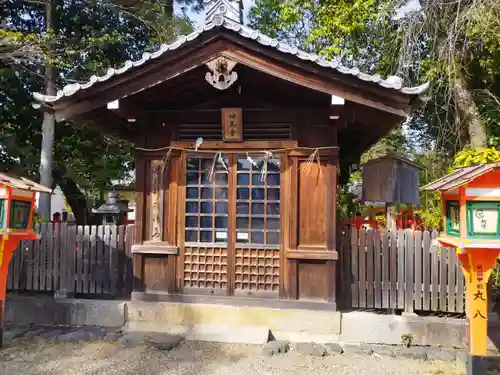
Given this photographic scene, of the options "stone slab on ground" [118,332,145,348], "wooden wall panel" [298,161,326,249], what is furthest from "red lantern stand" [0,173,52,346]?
"wooden wall panel" [298,161,326,249]

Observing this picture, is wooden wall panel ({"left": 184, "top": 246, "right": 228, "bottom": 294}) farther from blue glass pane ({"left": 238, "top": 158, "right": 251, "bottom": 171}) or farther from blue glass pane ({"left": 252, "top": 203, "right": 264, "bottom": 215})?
blue glass pane ({"left": 238, "top": 158, "right": 251, "bottom": 171})

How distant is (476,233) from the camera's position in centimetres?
459

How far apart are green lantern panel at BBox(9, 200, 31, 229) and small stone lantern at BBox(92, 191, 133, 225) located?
3411 millimetres

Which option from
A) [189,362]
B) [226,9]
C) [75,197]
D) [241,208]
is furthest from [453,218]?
[75,197]

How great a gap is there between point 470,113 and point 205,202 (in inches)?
384

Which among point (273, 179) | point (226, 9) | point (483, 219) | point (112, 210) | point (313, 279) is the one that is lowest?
point (313, 279)

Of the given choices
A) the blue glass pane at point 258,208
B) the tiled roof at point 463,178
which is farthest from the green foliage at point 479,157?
the blue glass pane at point 258,208

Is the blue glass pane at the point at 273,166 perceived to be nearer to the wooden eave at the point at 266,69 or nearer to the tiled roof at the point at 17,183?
the wooden eave at the point at 266,69

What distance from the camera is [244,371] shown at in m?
5.46

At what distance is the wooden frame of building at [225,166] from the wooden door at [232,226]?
18mm

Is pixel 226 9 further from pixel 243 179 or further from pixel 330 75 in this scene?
pixel 243 179

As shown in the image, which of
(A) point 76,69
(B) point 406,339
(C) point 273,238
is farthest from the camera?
(A) point 76,69

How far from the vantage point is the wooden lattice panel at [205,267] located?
7.08 metres

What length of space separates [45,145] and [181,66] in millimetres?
8652
